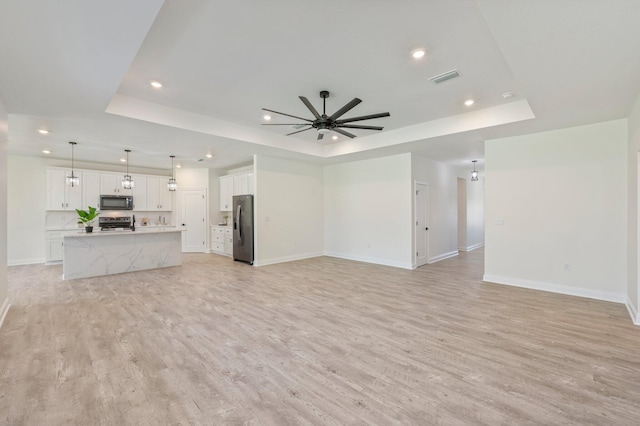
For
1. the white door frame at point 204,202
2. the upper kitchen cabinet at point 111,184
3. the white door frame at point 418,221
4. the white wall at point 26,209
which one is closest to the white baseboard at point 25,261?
the white wall at point 26,209

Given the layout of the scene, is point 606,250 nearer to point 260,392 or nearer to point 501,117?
point 501,117

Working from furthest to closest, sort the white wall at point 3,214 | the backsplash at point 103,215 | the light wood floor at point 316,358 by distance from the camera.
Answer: the backsplash at point 103,215
the white wall at point 3,214
the light wood floor at point 316,358

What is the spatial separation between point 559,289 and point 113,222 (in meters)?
10.6

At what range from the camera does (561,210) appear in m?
4.71

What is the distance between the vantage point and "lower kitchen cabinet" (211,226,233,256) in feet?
27.5

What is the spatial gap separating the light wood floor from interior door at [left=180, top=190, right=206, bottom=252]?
177 inches

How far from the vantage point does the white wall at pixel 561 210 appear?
4277 millimetres

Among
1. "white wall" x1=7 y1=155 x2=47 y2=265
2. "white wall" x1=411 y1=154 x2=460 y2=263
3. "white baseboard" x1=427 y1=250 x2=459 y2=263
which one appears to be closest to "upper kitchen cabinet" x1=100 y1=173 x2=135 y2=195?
"white wall" x1=7 y1=155 x2=47 y2=265

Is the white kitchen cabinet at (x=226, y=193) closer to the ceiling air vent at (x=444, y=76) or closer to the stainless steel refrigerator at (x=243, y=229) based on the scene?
the stainless steel refrigerator at (x=243, y=229)

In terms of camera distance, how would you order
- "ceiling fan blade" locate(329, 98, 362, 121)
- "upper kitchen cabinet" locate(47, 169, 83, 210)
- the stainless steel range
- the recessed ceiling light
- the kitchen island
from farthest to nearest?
the stainless steel range, "upper kitchen cabinet" locate(47, 169, 83, 210), the kitchen island, "ceiling fan blade" locate(329, 98, 362, 121), the recessed ceiling light

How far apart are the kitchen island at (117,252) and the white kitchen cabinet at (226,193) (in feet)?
7.27

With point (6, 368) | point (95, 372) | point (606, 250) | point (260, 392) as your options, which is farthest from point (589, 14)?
point (6, 368)

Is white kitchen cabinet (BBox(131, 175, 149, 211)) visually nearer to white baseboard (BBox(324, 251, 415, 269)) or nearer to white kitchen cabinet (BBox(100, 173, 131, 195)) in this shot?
white kitchen cabinet (BBox(100, 173, 131, 195))

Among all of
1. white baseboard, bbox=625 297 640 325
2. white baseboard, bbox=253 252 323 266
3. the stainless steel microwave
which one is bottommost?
white baseboard, bbox=625 297 640 325
